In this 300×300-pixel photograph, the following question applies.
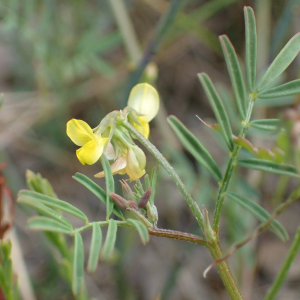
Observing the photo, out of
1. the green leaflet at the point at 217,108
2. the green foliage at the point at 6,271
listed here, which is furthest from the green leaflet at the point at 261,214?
the green foliage at the point at 6,271

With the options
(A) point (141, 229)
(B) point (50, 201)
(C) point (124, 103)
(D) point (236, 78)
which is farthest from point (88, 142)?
(C) point (124, 103)

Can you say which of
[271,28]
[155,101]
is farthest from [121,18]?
[155,101]

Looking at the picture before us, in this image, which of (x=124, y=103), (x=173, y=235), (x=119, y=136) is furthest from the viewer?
(x=124, y=103)

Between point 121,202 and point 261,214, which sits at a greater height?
point 121,202

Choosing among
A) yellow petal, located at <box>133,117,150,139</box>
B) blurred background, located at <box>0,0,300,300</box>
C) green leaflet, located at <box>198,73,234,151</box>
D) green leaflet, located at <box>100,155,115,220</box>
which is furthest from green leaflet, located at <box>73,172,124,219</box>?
blurred background, located at <box>0,0,300,300</box>

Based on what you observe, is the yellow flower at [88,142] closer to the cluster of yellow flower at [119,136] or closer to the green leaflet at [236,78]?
the cluster of yellow flower at [119,136]

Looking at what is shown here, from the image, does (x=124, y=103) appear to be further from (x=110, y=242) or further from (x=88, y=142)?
(x=110, y=242)
